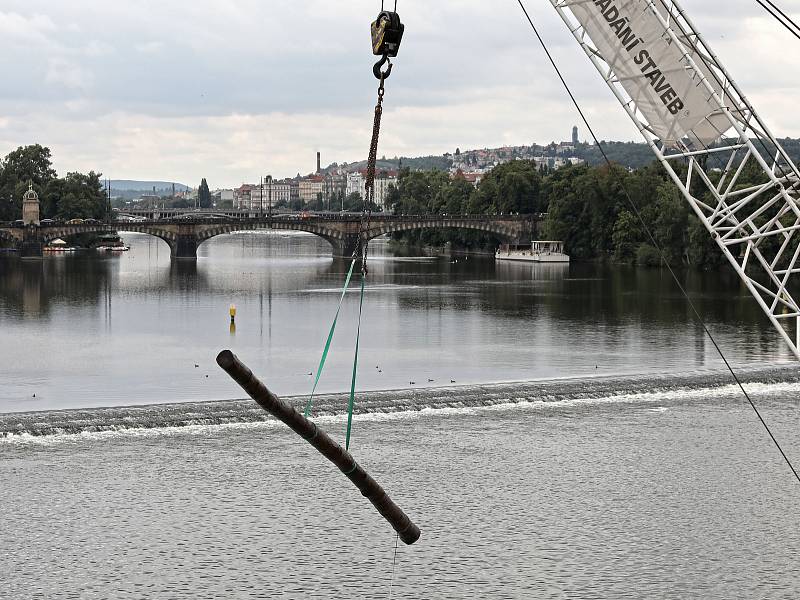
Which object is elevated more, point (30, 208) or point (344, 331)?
point (30, 208)

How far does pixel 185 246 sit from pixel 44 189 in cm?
2765

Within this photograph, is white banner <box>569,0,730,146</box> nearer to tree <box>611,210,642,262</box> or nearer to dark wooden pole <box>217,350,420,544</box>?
dark wooden pole <box>217,350,420,544</box>

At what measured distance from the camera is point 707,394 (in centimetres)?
3584

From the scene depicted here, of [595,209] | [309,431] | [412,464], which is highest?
[595,209]

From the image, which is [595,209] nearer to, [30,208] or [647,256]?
[647,256]

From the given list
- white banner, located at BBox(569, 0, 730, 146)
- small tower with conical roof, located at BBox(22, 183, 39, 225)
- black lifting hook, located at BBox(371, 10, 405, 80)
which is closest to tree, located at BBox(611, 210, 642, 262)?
small tower with conical roof, located at BBox(22, 183, 39, 225)

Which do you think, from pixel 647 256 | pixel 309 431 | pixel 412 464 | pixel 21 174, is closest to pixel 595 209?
pixel 647 256

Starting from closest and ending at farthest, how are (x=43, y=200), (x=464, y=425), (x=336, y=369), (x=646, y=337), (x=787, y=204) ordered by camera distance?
(x=787, y=204)
(x=464, y=425)
(x=336, y=369)
(x=646, y=337)
(x=43, y=200)

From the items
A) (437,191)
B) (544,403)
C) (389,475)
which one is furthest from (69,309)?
(437,191)

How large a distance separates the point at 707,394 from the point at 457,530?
15994 millimetres

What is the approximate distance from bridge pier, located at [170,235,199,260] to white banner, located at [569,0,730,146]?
350 feet

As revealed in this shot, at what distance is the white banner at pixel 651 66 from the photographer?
803 inches

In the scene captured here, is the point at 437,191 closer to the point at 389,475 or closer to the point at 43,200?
the point at 43,200

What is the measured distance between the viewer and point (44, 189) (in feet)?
472
